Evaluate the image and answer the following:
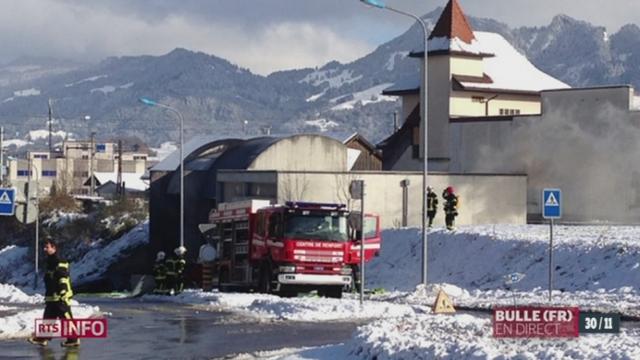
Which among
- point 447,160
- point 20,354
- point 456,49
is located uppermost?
point 456,49

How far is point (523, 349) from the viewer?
16172mm

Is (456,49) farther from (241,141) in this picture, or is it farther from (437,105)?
(241,141)

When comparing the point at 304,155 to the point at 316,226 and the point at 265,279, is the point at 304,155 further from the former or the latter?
the point at 316,226

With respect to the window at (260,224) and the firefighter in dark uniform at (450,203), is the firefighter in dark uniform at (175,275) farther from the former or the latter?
the firefighter in dark uniform at (450,203)

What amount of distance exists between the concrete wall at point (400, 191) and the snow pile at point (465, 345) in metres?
38.5

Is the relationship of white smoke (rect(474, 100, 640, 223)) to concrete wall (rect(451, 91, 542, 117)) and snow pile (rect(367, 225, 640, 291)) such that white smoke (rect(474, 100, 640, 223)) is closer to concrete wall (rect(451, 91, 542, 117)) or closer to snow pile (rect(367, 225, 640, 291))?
concrete wall (rect(451, 91, 542, 117))

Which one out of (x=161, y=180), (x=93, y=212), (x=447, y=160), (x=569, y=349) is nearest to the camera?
(x=569, y=349)

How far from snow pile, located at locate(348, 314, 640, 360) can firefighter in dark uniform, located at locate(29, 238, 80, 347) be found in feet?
16.0

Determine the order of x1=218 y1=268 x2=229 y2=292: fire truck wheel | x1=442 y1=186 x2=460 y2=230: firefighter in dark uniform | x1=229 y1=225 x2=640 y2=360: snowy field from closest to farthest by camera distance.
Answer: x1=229 y1=225 x2=640 y2=360: snowy field < x1=218 y1=268 x2=229 y2=292: fire truck wheel < x1=442 y1=186 x2=460 y2=230: firefighter in dark uniform

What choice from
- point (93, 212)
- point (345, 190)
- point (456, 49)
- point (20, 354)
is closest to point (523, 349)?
point (20, 354)

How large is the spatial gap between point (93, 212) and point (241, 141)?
20079 millimetres

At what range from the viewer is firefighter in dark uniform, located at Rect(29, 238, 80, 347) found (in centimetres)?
2142

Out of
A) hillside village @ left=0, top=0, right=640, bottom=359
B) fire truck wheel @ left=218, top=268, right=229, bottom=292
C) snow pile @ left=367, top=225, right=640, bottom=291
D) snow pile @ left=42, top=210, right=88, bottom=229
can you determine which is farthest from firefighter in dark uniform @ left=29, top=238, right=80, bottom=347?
snow pile @ left=42, top=210, right=88, bottom=229

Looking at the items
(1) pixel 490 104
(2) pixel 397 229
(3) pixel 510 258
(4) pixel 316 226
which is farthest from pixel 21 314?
Answer: (1) pixel 490 104
